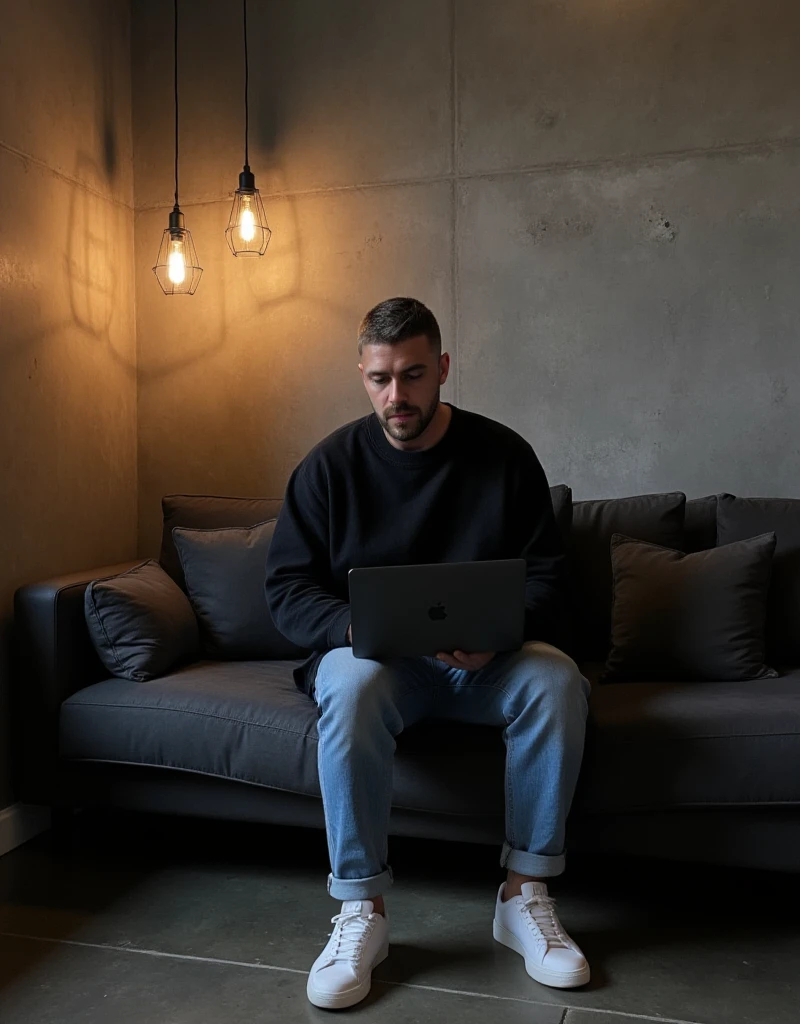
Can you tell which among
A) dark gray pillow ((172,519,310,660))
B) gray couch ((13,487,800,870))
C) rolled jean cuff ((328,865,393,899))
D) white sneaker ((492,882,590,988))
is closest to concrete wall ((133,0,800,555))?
gray couch ((13,487,800,870))

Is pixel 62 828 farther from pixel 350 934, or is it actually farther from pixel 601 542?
pixel 601 542

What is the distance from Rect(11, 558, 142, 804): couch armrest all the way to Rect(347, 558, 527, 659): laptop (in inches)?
38.8

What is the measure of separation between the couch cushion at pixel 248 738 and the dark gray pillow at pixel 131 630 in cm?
5

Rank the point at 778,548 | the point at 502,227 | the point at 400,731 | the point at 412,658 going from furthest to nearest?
the point at 502,227 < the point at 778,548 < the point at 412,658 < the point at 400,731

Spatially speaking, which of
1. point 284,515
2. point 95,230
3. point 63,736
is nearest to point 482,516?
point 284,515

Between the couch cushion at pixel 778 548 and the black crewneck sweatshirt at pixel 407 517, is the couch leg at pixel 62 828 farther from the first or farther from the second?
the couch cushion at pixel 778 548

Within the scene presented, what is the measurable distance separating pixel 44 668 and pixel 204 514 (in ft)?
2.42

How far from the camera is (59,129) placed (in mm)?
3150

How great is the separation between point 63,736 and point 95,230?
1.71 metres

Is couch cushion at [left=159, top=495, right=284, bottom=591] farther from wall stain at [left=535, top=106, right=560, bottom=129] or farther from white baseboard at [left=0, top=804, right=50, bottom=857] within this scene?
wall stain at [left=535, top=106, right=560, bottom=129]

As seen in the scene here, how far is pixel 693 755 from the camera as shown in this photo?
220 cm

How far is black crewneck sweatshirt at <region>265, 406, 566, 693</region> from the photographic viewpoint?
2420mm

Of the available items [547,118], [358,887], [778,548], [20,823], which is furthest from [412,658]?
A: [547,118]

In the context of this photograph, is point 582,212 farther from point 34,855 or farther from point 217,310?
point 34,855
